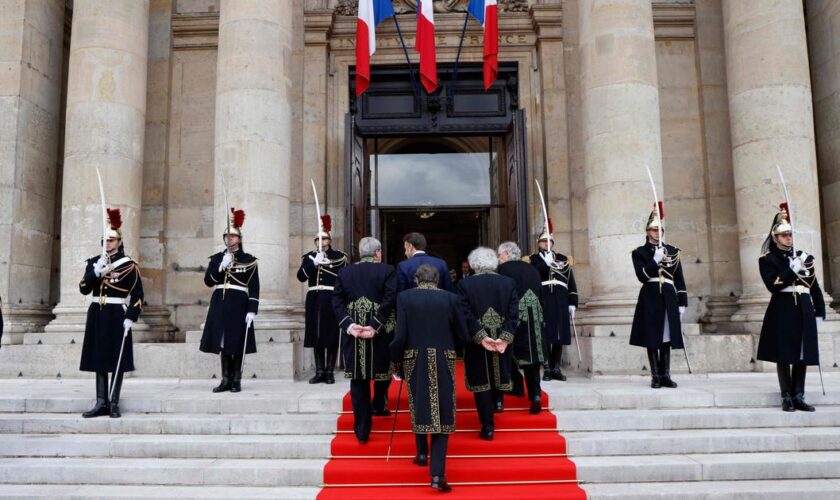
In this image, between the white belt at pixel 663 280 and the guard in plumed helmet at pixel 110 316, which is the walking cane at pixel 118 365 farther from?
the white belt at pixel 663 280

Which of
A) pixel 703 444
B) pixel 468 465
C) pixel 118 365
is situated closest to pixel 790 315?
pixel 703 444

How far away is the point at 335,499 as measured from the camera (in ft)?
16.3

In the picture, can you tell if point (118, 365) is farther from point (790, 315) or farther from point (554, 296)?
point (790, 315)

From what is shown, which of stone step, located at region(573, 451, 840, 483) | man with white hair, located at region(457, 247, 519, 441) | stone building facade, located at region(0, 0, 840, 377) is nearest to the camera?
stone step, located at region(573, 451, 840, 483)

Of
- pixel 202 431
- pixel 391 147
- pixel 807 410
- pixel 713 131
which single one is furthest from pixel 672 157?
pixel 202 431

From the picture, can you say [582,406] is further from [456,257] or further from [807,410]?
[456,257]

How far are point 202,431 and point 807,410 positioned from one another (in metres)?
5.81

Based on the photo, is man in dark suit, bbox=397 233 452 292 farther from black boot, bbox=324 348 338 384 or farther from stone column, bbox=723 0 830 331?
stone column, bbox=723 0 830 331

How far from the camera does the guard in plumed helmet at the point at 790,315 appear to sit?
21.3 feet

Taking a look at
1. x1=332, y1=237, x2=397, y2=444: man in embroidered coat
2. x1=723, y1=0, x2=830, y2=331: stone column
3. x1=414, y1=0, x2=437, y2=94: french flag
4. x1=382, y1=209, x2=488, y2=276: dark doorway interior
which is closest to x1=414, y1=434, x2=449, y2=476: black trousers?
x1=332, y1=237, x2=397, y2=444: man in embroidered coat

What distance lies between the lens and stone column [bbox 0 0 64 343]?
1004 cm

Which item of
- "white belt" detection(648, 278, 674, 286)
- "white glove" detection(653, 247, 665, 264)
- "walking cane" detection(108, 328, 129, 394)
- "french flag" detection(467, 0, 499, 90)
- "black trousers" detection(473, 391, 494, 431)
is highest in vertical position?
"french flag" detection(467, 0, 499, 90)

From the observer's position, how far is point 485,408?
19.1 ft

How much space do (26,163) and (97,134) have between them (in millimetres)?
1400
